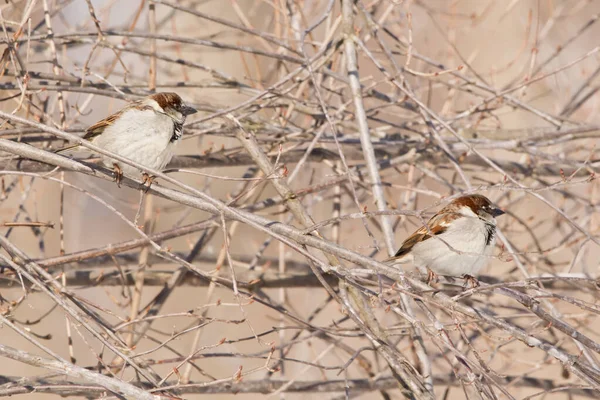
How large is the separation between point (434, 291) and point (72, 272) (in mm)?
2621

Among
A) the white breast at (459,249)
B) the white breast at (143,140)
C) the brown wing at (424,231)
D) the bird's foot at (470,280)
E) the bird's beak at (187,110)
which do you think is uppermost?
the bird's beak at (187,110)

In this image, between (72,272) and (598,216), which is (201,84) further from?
(598,216)

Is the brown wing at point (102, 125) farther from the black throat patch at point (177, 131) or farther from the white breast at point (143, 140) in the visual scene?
the black throat patch at point (177, 131)

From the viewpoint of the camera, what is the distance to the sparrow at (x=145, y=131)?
3799 mm

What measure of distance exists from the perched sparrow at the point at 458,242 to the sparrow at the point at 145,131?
1.35 m

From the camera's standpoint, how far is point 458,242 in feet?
14.0

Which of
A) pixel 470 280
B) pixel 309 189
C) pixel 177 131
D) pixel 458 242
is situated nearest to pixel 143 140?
pixel 177 131

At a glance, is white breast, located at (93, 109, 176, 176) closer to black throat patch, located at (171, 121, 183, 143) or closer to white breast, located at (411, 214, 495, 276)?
black throat patch, located at (171, 121, 183, 143)

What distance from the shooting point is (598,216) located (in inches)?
230

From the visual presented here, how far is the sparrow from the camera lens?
380 centimetres

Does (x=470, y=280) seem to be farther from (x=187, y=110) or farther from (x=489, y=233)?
(x=187, y=110)

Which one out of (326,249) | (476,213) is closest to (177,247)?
(476,213)

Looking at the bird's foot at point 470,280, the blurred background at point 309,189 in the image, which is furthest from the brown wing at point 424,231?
the bird's foot at point 470,280

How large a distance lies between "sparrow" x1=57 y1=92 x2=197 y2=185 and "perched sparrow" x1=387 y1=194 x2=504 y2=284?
1.35 metres
